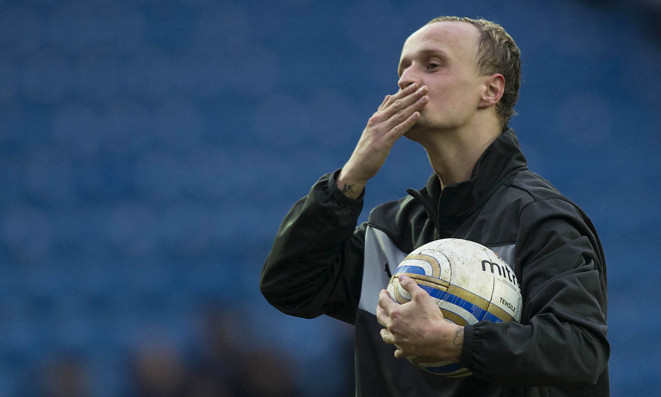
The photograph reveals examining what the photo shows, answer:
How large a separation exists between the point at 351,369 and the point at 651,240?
4819 millimetres

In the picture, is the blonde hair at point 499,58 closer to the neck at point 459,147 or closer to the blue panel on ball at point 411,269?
the neck at point 459,147

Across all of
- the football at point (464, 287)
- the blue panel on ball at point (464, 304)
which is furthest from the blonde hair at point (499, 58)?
the blue panel on ball at point (464, 304)

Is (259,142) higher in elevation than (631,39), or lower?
lower

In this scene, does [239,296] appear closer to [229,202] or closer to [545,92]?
[229,202]

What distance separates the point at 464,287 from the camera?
242 cm

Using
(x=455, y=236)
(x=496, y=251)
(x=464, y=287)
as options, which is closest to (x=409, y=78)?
(x=455, y=236)

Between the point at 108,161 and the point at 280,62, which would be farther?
the point at 280,62

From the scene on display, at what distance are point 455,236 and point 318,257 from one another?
438mm

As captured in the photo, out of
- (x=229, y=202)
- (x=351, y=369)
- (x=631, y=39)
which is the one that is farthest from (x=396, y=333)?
(x=631, y=39)

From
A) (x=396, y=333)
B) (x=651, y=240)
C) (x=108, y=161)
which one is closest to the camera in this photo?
(x=396, y=333)

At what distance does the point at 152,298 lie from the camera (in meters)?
8.36

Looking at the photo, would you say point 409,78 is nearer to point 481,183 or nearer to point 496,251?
point 481,183

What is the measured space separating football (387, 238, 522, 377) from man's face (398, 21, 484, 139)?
1.61ft

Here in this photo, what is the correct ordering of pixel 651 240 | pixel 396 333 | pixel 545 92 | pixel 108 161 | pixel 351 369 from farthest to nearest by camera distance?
pixel 545 92 → pixel 651 240 → pixel 108 161 → pixel 351 369 → pixel 396 333
